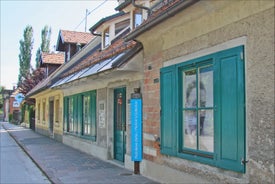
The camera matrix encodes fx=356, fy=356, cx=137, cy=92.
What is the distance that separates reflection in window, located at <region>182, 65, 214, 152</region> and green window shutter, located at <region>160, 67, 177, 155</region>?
25 centimetres

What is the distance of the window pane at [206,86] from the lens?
236 inches

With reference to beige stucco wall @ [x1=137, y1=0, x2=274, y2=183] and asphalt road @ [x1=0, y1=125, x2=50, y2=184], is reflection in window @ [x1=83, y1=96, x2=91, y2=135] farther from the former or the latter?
beige stucco wall @ [x1=137, y1=0, x2=274, y2=183]

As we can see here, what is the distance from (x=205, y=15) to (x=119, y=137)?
18.1 feet

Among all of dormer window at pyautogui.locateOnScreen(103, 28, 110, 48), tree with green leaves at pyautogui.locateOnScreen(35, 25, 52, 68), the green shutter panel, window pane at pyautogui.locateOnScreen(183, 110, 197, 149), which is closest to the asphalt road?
window pane at pyautogui.locateOnScreen(183, 110, 197, 149)

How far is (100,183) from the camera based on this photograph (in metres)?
7.86

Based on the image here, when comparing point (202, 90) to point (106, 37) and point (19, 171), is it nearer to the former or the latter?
point (19, 171)

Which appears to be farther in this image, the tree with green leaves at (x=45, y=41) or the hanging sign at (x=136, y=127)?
the tree with green leaves at (x=45, y=41)

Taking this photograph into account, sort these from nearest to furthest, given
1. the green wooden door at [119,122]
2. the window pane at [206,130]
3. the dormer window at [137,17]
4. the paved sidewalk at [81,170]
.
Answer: the window pane at [206,130] → the paved sidewalk at [81,170] → the green wooden door at [119,122] → the dormer window at [137,17]

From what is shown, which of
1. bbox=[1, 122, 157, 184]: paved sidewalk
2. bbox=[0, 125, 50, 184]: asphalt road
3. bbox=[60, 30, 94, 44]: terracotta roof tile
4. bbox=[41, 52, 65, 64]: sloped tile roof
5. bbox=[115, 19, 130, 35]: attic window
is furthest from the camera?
bbox=[41, 52, 65, 64]: sloped tile roof

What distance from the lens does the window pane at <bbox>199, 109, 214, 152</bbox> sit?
593cm

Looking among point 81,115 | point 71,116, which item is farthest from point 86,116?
point 71,116

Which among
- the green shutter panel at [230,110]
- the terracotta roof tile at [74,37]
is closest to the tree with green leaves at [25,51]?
the terracotta roof tile at [74,37]

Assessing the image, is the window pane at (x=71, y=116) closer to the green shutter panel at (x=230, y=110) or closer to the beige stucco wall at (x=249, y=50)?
the beige stucco wall at (x=249, y=50)

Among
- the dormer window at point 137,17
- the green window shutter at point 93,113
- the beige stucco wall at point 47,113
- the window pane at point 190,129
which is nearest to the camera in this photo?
the window pane at point 190,129
